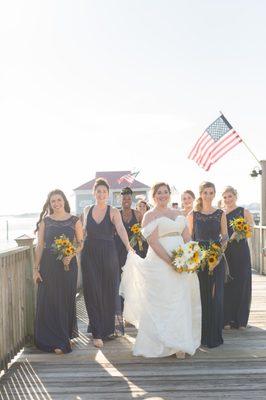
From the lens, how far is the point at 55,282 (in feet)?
20.7

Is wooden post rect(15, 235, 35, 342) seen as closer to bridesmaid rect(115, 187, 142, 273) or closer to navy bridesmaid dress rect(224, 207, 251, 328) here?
bridesmaid rect(115, 187, 142, 273)

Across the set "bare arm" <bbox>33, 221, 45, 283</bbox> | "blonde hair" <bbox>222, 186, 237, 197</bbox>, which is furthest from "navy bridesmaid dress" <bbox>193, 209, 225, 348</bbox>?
"bare arm" <bbox>33, 221, 45, 283</bbox>

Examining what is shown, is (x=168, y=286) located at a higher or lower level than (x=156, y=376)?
higher

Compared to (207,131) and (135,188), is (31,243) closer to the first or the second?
(207,131)

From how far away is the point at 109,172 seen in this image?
54219 millimetres

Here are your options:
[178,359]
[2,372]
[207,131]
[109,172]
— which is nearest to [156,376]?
[178,359]

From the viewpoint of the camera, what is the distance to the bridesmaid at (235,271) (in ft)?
24.8

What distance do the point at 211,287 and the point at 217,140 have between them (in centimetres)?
800

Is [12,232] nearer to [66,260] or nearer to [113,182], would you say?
[113,182]

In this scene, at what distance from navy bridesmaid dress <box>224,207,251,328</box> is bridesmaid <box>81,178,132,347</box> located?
1747mm

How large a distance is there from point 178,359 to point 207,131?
907cm

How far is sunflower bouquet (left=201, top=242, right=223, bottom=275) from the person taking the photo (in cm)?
633

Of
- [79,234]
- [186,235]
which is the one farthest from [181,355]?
[79,234]

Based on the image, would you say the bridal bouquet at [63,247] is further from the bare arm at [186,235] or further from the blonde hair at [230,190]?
the blonde hair at [230,190]
